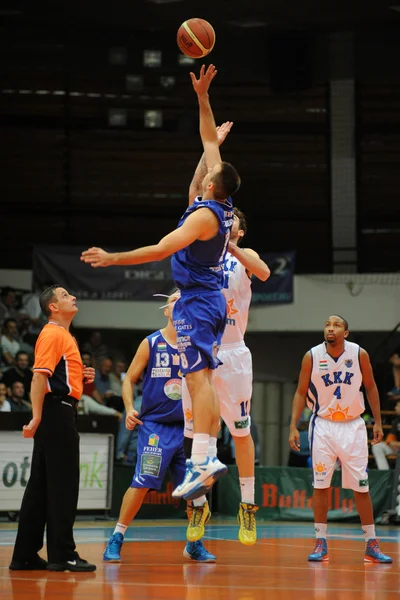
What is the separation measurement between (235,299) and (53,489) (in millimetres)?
2297

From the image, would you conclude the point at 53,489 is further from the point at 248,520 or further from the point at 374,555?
the point at 374,555

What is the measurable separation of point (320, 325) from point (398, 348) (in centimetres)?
190

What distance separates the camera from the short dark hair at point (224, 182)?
288 inches

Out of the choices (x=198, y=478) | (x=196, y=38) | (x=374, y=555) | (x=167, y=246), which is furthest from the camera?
(x=374, y=555)

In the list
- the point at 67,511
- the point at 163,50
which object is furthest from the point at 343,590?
the point at 163,50

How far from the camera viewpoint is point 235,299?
28.0 feet

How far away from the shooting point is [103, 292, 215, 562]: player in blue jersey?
8.47 meters

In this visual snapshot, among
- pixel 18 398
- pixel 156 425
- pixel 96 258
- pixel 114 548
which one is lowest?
pixel 114 548

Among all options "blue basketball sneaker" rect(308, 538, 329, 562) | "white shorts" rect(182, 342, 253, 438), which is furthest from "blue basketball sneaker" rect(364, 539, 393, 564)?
"white shorts" rect(182, 342, 253, 438)

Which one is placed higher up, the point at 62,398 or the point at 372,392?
the point at 372,392

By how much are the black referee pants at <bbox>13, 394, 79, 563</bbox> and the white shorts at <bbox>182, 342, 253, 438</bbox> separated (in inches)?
52.1

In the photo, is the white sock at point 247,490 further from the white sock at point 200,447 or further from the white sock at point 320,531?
the white sock at point 200,447

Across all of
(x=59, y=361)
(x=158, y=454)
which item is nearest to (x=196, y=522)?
(x=158, y=454)

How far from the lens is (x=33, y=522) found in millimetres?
7820
